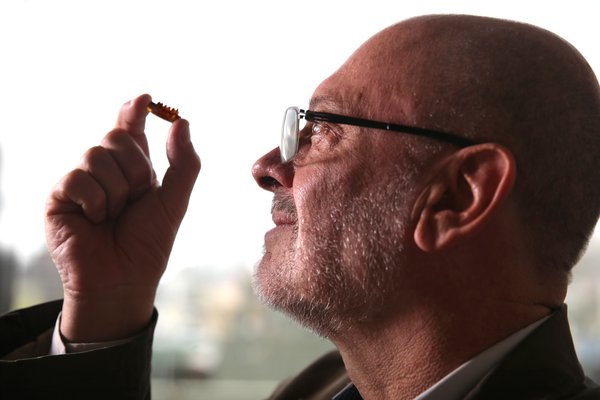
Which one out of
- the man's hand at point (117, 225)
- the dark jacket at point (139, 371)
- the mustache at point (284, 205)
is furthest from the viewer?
the man's hand at point (117, 225)

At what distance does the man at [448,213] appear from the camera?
1.17m

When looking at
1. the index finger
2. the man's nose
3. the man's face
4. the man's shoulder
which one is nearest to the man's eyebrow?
the man's face

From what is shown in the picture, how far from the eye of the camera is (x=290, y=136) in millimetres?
1331

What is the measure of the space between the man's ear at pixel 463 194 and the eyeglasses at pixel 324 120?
0.03m

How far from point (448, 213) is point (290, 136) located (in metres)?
0.34

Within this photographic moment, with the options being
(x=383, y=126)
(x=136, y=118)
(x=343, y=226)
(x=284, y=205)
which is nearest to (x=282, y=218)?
(x=284, y=205)

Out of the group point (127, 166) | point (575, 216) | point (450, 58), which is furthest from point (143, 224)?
point (575, 216)

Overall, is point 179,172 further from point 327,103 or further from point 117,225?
point 327,103

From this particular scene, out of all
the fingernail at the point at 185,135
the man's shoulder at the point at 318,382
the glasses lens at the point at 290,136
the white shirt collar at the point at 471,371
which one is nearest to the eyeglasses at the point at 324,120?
the glasses lens at the point at 290,136

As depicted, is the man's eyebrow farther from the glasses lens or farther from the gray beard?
the gray beard

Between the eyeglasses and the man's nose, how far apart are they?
15 mm

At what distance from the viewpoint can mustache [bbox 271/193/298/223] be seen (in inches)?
50.7

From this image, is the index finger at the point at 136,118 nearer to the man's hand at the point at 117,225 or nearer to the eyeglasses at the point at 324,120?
the man's hand at the point at 117,225

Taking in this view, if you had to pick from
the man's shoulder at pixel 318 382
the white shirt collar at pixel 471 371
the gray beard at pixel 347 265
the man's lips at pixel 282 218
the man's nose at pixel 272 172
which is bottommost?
the man's shoulder at pixel 318 382
